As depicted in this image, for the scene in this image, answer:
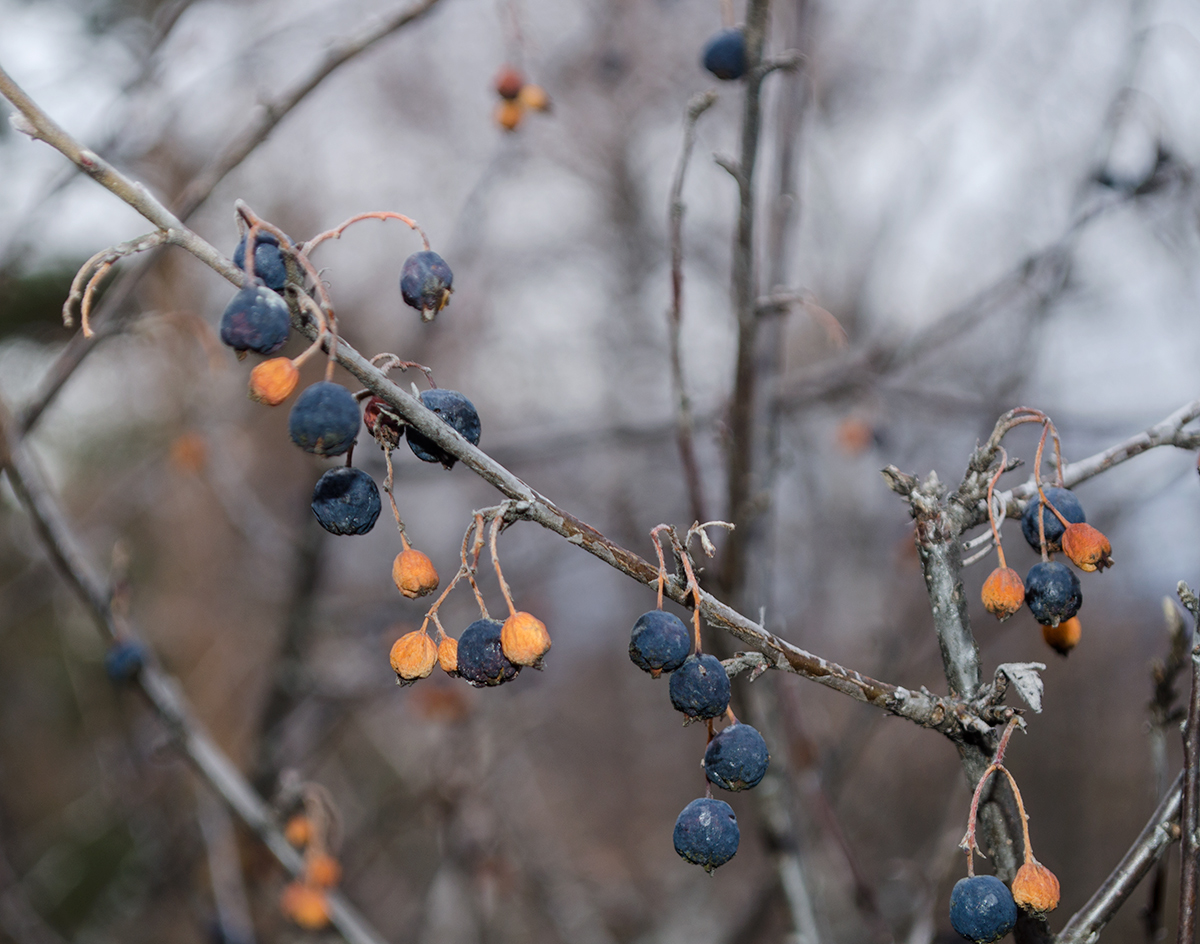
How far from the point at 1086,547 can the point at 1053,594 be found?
3.5 inches

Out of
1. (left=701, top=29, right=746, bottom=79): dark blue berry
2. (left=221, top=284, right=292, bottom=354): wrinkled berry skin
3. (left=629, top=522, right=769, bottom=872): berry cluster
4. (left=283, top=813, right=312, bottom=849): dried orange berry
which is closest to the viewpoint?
(left=221, top=284, right=292, bottom=354): wrinkled berry skin

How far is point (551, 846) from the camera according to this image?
6.29m

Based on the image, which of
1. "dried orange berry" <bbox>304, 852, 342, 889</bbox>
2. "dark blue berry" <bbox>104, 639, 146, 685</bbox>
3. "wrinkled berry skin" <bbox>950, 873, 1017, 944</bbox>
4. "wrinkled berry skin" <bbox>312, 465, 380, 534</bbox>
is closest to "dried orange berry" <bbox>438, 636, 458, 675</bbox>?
"wrinkled berry skin" <bbox>312, 465, 380, 534</bbox>

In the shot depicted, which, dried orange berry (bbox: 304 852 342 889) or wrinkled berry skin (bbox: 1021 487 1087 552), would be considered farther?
dried orange berry (bbox: 304 852 342 889)

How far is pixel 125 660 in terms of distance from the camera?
2.29m

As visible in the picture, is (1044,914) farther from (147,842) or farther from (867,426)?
(147,842)

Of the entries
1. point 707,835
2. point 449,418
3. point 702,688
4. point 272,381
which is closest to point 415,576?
point 449,418

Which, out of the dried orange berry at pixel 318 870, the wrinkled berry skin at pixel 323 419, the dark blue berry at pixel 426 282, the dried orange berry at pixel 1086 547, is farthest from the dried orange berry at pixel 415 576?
the dried orange berry at pixel 318 870

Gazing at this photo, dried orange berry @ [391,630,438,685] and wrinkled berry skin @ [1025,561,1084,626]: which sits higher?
wrinkled berry skin @ [1025,561,1084,626]

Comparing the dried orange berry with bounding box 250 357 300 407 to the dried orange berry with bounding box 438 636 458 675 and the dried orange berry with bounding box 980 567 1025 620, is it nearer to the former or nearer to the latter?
the dried orange berry with bounding box 438 636 458 675

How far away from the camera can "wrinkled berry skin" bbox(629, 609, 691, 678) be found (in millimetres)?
1045

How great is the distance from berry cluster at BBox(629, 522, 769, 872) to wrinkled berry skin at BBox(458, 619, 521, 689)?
0.19 metres

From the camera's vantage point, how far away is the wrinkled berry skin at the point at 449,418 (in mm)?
1084

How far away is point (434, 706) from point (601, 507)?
4165 millimetres
